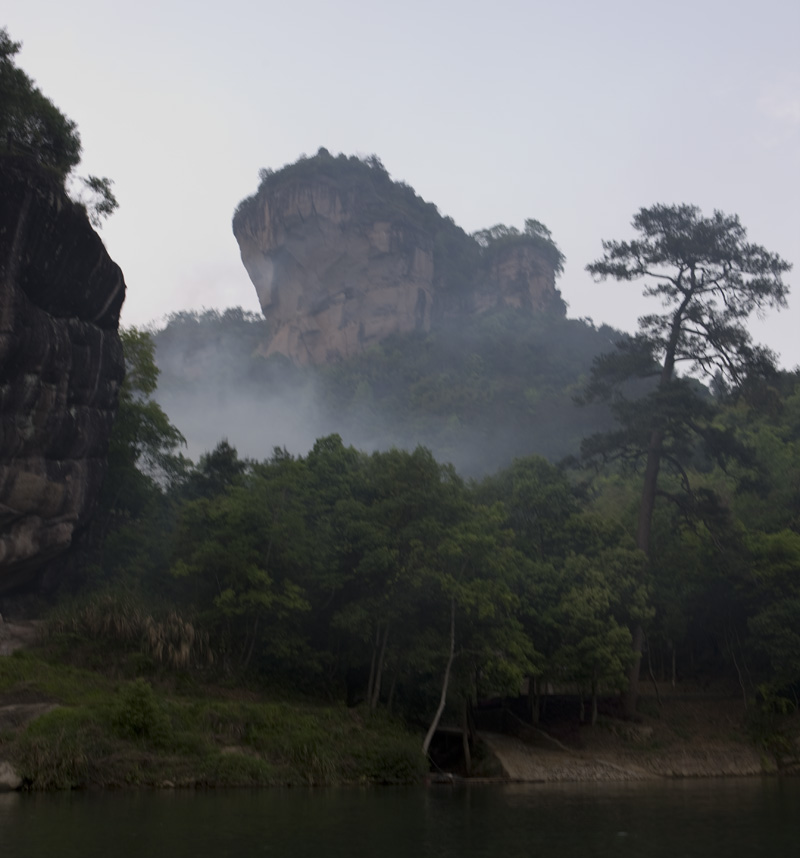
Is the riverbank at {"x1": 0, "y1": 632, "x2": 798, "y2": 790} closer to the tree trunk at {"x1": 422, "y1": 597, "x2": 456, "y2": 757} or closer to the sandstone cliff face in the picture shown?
the tree trunk at {"x1": 422, "y1": 597, "x2": 456, "y2": 757}

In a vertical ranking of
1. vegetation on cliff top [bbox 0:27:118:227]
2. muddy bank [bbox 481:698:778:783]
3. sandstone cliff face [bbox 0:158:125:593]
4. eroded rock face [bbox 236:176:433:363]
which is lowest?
muddy bank [bbox 481:698:778:783]

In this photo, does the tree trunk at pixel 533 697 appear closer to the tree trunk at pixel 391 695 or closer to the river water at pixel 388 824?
the tree trunk at pixel 391 695

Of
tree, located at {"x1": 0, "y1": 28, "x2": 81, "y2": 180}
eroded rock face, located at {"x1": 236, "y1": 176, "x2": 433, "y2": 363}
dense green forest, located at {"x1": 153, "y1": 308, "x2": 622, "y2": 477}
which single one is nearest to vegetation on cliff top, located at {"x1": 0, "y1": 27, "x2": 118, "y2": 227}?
tree, located at {"x1": 0, "y1": 28, "x2": 81, "y2": 180}

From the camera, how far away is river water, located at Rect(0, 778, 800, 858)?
1377 centimetres

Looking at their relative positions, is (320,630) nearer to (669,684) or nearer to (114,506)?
(114,506)

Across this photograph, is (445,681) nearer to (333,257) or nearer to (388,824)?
(388,824)

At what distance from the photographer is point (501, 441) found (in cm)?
8806

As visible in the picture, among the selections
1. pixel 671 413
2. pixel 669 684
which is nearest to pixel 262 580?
pixel 671 413

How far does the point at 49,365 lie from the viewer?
1244 inches

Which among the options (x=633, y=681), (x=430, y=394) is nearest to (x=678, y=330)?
(x=633, y=681)

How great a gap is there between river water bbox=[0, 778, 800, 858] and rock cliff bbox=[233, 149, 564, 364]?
88737 millimetres

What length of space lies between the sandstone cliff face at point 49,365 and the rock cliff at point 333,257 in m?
74.0

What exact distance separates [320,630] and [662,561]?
1683 cm

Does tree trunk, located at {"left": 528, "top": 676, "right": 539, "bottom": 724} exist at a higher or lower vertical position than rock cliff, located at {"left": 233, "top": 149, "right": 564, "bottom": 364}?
lower
